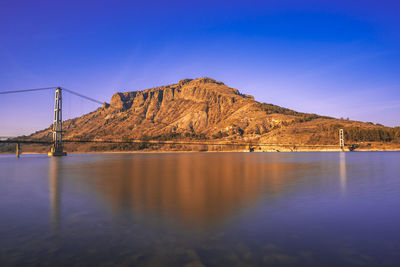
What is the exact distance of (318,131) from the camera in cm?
13312

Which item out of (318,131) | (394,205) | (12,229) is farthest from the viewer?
(318,131)

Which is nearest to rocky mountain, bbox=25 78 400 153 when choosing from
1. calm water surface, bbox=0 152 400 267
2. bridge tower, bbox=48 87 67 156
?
bridge tower, bbox=48 87 67 156

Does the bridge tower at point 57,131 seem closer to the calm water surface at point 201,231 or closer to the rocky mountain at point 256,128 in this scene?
the rocky mountain at point 256,128

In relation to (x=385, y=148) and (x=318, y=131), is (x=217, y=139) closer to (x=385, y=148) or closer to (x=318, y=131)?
(x=318, y=131)

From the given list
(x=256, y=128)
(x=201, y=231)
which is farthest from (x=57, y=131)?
(x=256, y=128)

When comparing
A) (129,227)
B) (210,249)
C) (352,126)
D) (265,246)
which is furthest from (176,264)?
(352,126)

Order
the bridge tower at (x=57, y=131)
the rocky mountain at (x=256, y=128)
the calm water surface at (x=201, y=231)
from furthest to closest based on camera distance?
1. the rocky mountain at (x=256, y=128)
2. the bridge tower at (x=57, y=131)
3. the calm water surface at (x=201, y=231)

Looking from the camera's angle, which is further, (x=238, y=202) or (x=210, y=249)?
(x=238, y=202)

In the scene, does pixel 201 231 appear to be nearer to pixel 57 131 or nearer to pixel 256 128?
pixel 57 131

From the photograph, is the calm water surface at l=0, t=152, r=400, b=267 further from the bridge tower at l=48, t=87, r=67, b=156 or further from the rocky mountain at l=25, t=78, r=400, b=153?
the rocky mountain at l=25, t=78, r=400, b=153

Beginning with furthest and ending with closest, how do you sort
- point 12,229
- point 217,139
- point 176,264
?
1. point 217,139
2. point 12,229
3. point 176,264

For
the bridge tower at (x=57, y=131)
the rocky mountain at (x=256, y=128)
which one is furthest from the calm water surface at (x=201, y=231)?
the rocky mountain at (x=256, y=128)

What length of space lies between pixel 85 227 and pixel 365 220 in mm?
7626

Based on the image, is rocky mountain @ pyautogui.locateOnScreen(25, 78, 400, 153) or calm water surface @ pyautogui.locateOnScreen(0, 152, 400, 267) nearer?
calm water surface @ pyautogui.locateOnScreen(0, 152, 400, 267)
